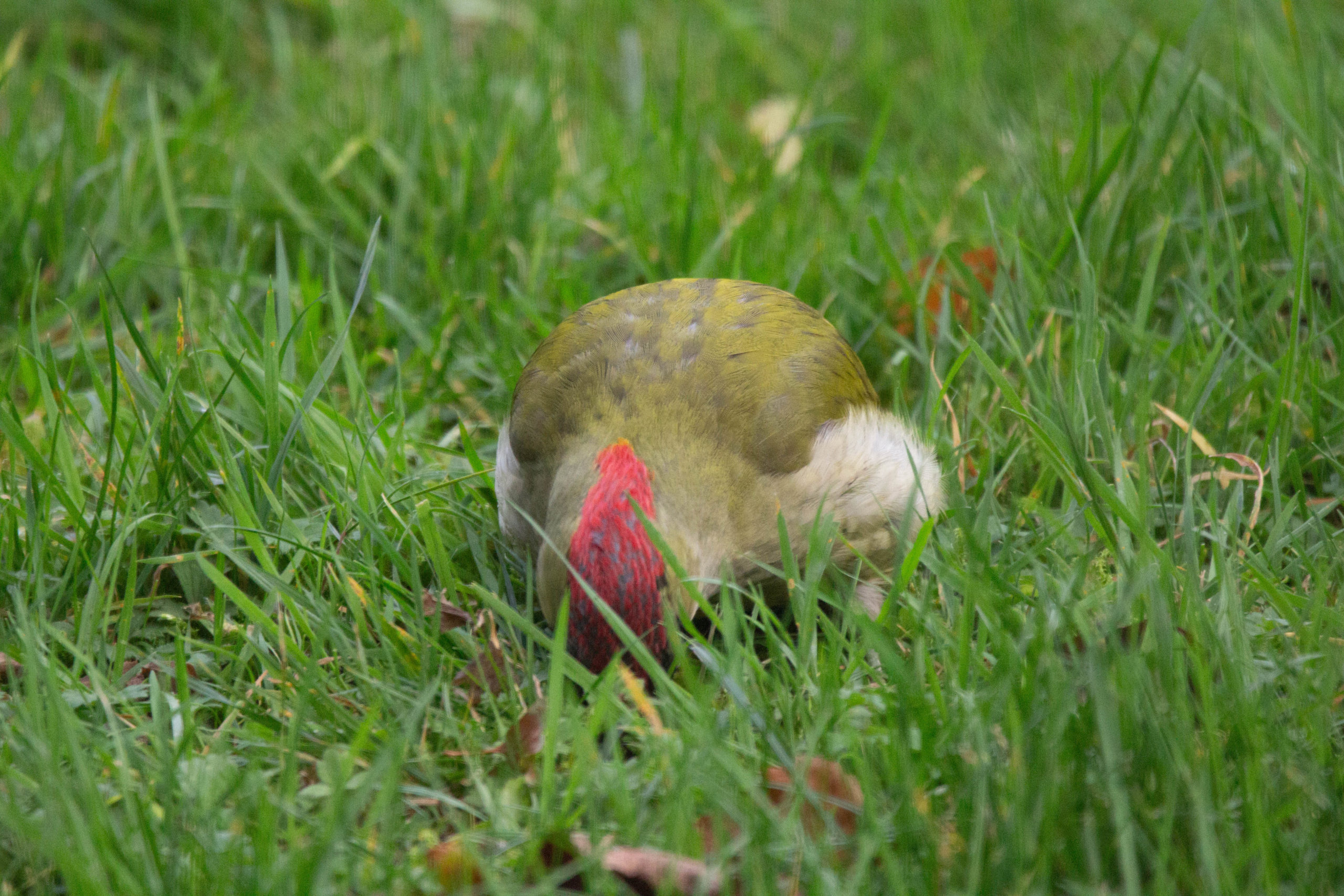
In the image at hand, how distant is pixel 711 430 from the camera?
3.66 metres

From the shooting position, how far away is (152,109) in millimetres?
4980

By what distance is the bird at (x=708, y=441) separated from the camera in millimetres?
3447

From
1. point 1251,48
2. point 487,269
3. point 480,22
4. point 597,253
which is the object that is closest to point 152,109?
point 487,269

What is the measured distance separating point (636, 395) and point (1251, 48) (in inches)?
144

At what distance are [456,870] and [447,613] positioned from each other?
97 centimetres

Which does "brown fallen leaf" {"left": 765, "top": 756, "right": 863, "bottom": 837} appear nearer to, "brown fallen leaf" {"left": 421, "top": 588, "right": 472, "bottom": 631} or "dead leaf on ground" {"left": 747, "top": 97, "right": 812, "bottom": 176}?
"brown fallen leaf" {"left": 421, "top": 588, "right": 472, "bottom": 631}

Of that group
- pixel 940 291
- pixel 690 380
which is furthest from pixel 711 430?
pixel 940 291

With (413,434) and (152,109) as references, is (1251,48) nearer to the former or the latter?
(413,434)

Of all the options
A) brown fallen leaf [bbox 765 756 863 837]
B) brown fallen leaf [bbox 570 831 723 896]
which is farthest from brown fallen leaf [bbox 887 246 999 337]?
brown fallen leaf [bbox 570 831 723 896]

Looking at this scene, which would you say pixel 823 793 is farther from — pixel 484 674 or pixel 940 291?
pixel 940 291

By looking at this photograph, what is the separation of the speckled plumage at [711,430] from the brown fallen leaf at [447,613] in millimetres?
322

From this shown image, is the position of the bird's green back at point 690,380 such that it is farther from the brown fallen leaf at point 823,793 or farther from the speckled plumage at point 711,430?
the brown fallen leaf at point 823,793

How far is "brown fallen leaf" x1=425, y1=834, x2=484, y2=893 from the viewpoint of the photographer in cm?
244

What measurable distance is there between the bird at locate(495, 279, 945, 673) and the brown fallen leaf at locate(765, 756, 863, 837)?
0.68 m
